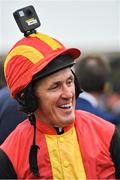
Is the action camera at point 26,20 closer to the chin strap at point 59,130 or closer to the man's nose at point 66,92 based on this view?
the man's nose at point 66,92

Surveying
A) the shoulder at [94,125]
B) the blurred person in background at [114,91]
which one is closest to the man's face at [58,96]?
the shoulder at [94,125]

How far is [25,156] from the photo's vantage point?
3.28 m

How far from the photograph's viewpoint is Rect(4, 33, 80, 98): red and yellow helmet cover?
3248mm

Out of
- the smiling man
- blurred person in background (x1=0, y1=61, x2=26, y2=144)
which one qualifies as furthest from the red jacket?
blurred person in background (x1=0, y1=61, x2=26, y2=144)

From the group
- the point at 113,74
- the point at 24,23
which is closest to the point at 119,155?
the point at 24,23

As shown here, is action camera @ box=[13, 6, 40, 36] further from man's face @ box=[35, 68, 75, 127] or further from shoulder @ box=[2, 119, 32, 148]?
shoulder @ box=[2, 119, 32, 148]

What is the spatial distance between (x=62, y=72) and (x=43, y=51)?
147 millimetres

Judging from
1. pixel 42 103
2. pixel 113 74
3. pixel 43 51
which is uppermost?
pixel 43 51

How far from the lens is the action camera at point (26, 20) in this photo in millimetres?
3454

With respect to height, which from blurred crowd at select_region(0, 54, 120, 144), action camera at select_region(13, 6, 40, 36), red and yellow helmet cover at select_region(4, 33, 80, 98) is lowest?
blurred crowd at select_region(0, 54, 120, 144)

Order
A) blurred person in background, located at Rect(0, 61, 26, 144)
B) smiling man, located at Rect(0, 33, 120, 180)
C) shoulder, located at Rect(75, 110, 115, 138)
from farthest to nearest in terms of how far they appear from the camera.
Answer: blurred person in background, located at Rect(0, 61, 26, 144), shoulder, located at Rect(75, 110, 115, 138), smiling man, located at Rect(0, 33, 120, 180)

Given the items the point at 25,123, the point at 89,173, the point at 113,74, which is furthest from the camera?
the point at 113,74

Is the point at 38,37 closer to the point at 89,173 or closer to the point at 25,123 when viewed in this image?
the point at 25,123

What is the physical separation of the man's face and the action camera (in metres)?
0.34
